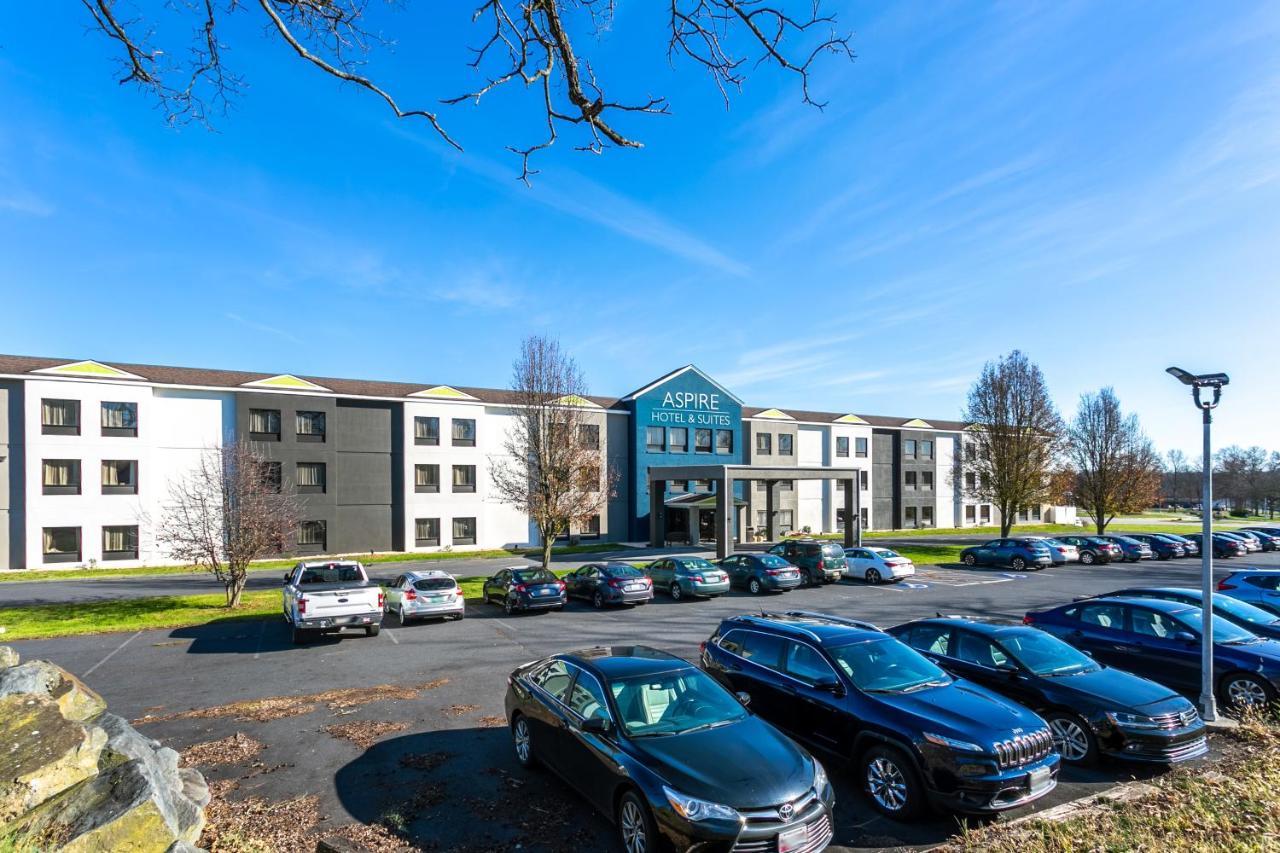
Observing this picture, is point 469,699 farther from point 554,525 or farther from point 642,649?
point 554,525

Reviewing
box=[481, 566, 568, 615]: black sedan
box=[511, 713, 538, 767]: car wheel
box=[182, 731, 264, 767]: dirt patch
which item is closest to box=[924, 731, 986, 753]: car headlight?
box=[511, 713, 538, 767]: car wheel

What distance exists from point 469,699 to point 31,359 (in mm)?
39328

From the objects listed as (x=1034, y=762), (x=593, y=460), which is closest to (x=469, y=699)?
(x=1034, y=762)

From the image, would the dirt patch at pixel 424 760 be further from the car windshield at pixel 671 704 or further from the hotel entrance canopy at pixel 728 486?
the hotel entrance canopy at pixel 728 486

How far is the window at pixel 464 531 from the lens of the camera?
135 ft

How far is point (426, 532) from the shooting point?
40.4m

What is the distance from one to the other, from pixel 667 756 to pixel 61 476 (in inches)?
1541

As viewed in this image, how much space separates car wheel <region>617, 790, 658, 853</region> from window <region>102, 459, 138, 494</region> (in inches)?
1496

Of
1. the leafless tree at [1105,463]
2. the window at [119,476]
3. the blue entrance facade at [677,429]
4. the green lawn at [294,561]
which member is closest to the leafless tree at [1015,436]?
the leafless tree at [1105,463]

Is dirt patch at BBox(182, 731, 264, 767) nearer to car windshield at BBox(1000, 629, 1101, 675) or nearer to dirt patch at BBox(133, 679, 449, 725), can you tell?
dirt patch at BBox(133, 679, 449, 725)

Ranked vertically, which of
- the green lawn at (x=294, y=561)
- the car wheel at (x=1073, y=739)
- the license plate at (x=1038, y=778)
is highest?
the license plate at (x=1038, y=778)

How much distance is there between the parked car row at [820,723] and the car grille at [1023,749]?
17 mm

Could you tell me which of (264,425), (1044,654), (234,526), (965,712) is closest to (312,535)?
(264,425)

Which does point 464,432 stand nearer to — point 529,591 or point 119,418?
point 119,418
